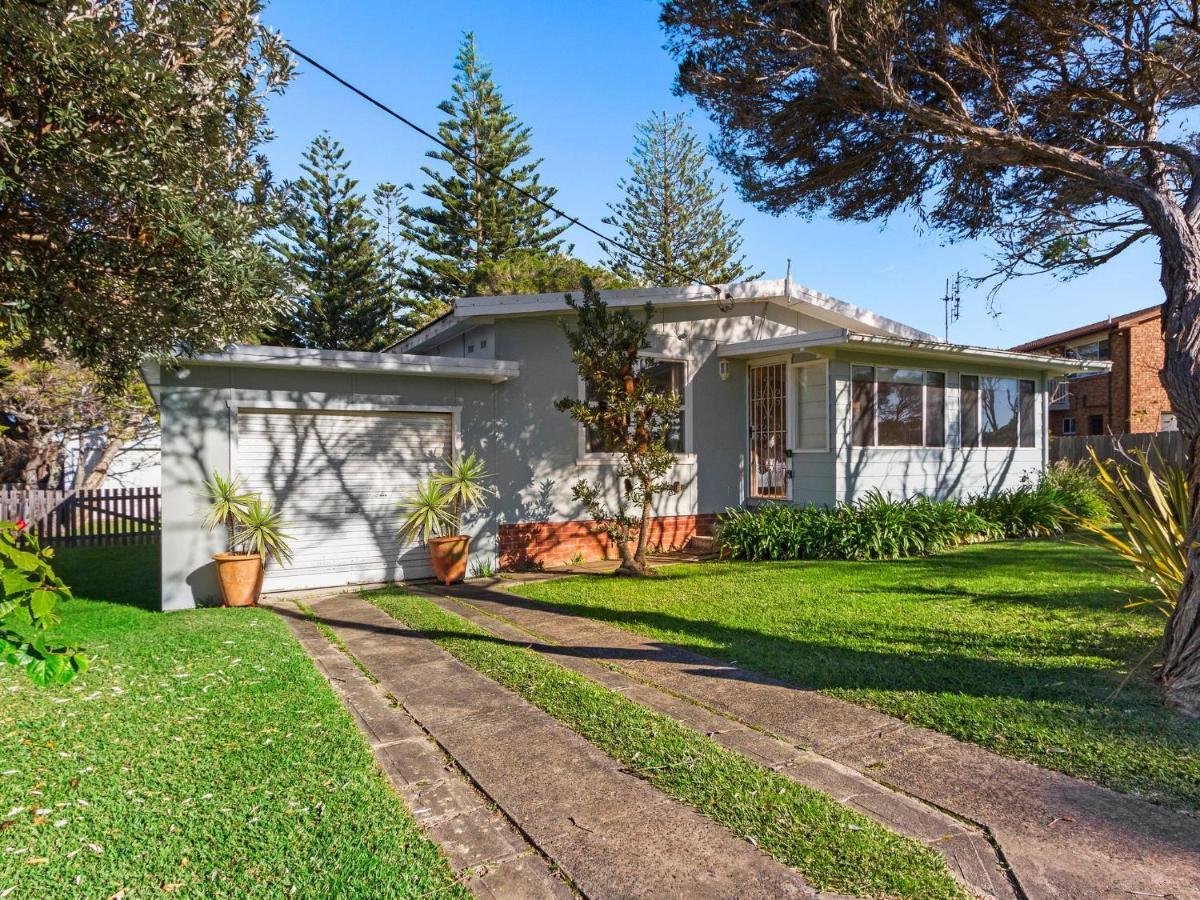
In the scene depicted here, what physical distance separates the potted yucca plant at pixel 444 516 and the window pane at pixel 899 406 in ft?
21.1

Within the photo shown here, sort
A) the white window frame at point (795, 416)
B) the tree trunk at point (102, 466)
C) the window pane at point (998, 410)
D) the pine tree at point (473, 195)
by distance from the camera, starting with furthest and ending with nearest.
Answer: the pine tree at point (473, 195)
the tree trunk at point (102, 466)
the window pane at point (998, 410)
the white window frame at point (795, 416)

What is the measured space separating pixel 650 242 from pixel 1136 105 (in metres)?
21.8

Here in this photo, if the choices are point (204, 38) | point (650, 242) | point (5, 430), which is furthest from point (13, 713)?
point (650, 242)

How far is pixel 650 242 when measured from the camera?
27.7 meters

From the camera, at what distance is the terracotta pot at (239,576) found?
→ 760 centimetres

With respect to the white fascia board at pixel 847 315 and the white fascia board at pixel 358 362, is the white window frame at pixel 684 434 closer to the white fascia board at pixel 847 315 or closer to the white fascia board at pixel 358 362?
the white fascia board at pixel 358 362

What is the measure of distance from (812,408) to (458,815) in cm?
910

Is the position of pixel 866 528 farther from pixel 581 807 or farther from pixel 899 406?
pixel 581 807

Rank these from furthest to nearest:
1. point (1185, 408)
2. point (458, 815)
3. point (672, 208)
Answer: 1. point (672, 208)
2. point (1185, 408)
3. point (458, 815)

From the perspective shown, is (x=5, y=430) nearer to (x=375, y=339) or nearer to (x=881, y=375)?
(x=375, y=339)

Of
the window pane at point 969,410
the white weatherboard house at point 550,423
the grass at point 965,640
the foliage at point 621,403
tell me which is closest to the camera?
the grass at point 965,640

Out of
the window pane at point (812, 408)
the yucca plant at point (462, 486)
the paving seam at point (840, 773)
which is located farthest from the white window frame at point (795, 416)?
the paving seam at point (840, 773)

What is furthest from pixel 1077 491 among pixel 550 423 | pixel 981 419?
pixel 550 423

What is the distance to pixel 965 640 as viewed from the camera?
5.54 meters
